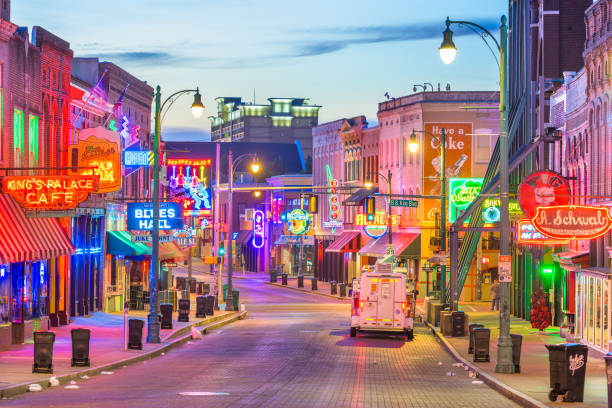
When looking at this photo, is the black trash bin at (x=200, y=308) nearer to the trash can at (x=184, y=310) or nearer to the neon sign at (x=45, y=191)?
the trash can at (x=184, y=310)

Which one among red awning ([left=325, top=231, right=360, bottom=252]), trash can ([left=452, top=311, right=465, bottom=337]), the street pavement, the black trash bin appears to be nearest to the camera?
the street pavement

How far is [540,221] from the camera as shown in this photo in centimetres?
2772

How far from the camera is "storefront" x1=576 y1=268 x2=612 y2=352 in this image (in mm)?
30766

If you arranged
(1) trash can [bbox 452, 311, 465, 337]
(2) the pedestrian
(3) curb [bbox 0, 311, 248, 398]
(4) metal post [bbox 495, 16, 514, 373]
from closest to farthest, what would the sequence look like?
(3) curb [bbox 0, 311, 248, 398], (4) metal post [bbox 495, 16, 514, 373], (1) trash can [bbox 452, 311, 465, 337], (2) the pedestrian

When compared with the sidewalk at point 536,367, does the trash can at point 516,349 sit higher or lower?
higher

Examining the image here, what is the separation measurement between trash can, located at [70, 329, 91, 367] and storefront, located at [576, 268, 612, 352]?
13523 millimetres

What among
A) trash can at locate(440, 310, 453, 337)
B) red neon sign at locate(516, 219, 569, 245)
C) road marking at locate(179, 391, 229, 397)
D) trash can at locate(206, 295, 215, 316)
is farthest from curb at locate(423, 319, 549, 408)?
trash can at locate(206, 295, 215, 316)

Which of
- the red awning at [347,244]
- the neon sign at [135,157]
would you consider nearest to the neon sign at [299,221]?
the red awning at [347,244]

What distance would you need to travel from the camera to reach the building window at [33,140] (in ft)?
117

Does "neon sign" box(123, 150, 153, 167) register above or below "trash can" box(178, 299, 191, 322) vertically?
above

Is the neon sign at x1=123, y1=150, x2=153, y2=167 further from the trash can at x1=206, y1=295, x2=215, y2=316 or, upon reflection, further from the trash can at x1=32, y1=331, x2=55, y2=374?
the trash can at x1=32, y1=331, x2=55, y2=374

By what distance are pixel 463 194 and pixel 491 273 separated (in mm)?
12777

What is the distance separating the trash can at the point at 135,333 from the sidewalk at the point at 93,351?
0.84 ft

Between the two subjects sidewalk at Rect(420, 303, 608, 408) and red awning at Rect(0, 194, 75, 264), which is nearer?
sidewalk at Rect(420, 303, 608, 408)
